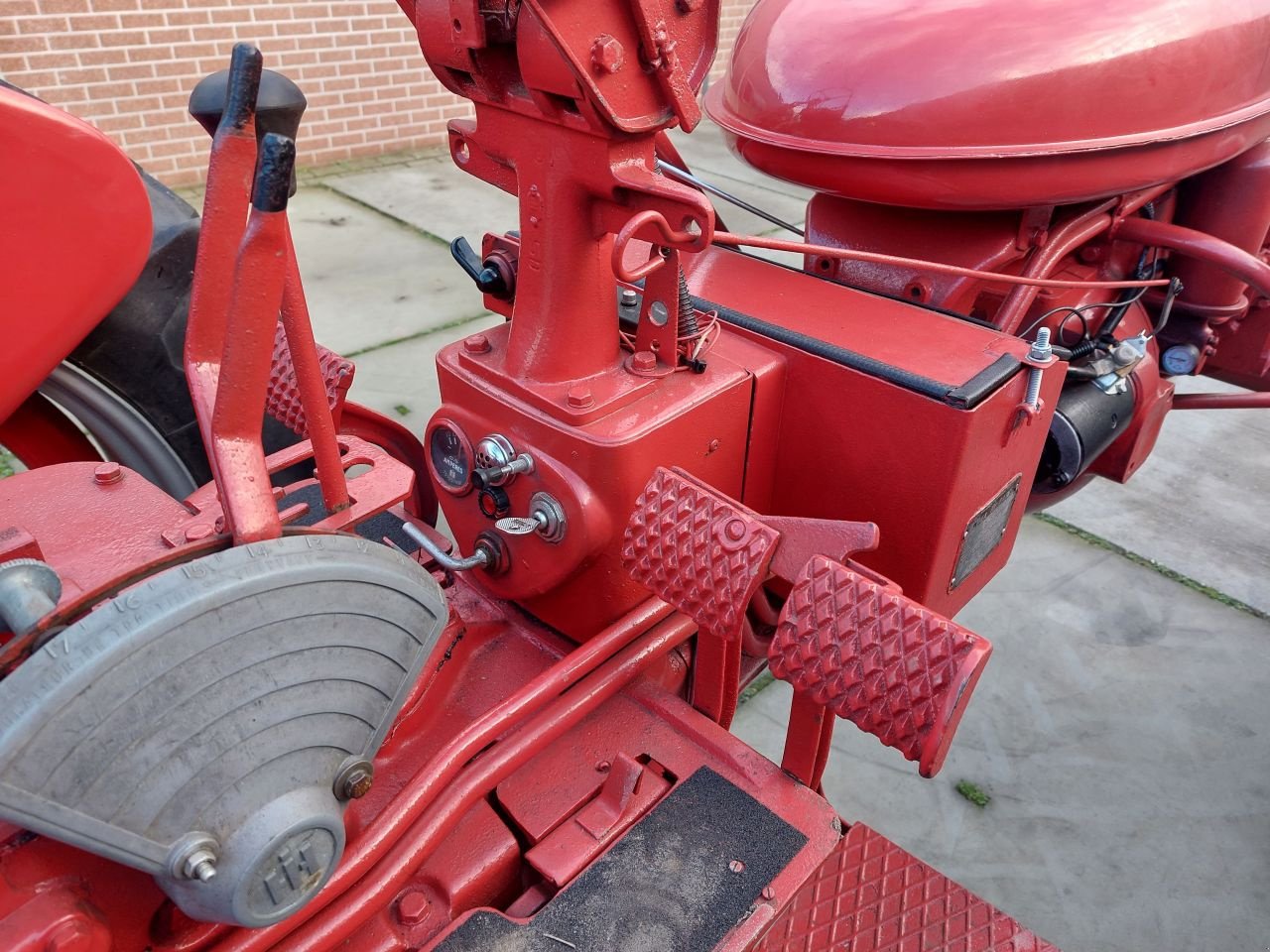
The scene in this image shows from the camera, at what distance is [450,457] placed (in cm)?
142

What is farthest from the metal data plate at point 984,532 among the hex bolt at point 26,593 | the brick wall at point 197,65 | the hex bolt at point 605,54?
the brick wall at point 197,65

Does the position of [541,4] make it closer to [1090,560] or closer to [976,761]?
[976,761]

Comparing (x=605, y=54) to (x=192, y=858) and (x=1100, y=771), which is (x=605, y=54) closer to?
(x=192, y=858)

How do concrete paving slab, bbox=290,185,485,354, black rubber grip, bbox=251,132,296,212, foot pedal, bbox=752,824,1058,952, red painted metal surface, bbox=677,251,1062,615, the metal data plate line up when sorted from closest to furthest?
black rubber grip, bbox=251,132,296,212 → foot pedal, bbox=752,824,1058,952 → red painted metal surface, bbox=677,251,1062,615 → the metal data plate → concrete paving slab, bbox=290,185,485,354

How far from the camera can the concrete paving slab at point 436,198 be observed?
4520mm

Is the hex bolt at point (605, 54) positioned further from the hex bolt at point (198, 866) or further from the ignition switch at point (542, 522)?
the hex bolt at point (198, 866)

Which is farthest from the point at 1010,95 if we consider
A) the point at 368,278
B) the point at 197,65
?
the point at 197,65

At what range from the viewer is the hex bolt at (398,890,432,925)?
43.1 inches

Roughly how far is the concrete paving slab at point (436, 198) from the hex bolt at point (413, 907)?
11.4 feet

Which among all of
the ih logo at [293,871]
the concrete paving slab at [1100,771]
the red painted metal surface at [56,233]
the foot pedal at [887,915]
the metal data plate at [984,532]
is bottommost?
the concrete paving slab at [1100,771]

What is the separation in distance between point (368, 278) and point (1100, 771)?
3.25 metres

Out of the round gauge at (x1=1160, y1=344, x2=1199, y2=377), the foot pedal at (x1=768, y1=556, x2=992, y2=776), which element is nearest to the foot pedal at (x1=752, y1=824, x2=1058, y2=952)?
the foot pedal at (x1=768, y1=556, x2=992, y2=776)

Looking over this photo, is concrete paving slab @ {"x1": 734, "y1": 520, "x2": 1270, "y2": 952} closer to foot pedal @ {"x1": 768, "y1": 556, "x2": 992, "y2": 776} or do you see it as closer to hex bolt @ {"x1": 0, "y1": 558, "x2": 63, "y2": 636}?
foot pedal @ {"x1": 768, "y1": 556, "x2": 992, "y2": 776}

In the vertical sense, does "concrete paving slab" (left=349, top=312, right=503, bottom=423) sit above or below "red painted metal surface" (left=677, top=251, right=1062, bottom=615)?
below
